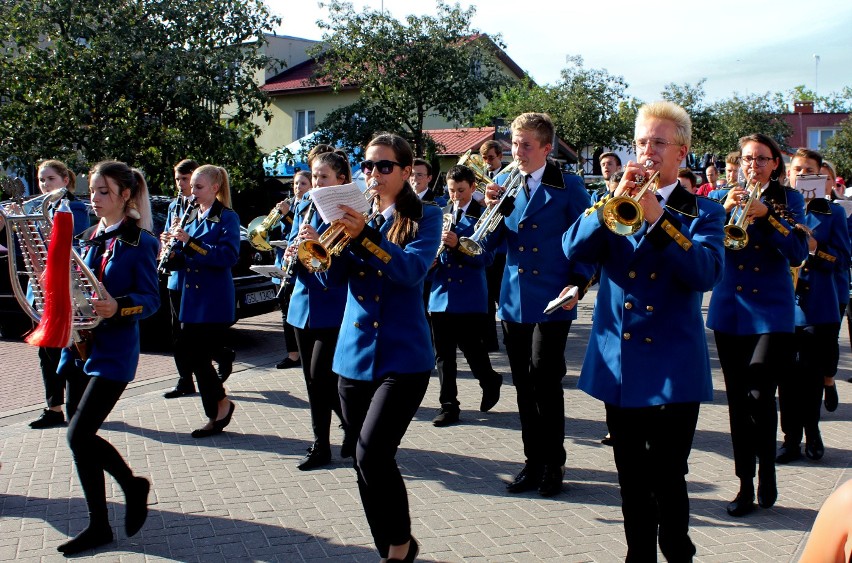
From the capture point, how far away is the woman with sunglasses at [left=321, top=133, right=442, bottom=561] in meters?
3.98

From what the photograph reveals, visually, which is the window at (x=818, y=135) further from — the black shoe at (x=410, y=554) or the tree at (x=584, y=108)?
the black shoe at (x=410, y=554)

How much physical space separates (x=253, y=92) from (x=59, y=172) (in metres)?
6.93

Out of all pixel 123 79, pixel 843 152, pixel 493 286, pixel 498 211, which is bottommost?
pixel 493 286

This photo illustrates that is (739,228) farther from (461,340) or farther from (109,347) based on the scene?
(109,347)

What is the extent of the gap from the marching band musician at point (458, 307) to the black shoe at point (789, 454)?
239 centimetres

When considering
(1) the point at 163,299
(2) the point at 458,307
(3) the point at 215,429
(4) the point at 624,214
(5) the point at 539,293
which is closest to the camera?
(4) the point at 624,214

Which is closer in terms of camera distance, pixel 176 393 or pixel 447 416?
pixel 447 416

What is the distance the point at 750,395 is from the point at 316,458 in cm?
284

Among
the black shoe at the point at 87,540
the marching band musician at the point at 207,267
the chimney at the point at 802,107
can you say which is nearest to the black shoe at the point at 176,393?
the marching band musician at the point at 207,267

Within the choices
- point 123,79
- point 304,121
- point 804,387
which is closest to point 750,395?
point 804,387

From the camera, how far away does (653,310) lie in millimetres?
3797

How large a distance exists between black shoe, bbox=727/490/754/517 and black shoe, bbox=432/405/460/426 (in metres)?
2.67

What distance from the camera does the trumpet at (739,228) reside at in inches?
204

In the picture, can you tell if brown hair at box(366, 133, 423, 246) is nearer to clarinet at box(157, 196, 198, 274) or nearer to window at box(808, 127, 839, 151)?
clarinet at box(157, 196, 198, 274)
